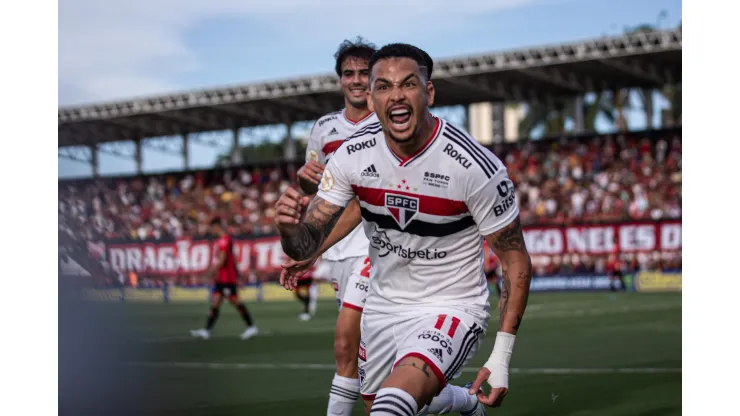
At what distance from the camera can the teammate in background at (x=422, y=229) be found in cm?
509

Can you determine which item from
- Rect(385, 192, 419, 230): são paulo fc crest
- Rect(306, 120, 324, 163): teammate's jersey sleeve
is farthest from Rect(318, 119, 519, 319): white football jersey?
Rect(306, 120, 324, 163): teammate's jersey sleeve

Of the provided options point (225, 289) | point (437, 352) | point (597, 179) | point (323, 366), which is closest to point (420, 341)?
point (437, 352)

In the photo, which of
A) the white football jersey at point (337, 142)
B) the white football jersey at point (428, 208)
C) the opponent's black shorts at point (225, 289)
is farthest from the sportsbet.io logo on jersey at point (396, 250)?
the opponent's black shorts at point (225, 289)

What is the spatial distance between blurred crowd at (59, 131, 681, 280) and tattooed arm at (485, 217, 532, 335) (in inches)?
812

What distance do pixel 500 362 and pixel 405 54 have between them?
1.64 metres

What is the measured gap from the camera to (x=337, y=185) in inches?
215

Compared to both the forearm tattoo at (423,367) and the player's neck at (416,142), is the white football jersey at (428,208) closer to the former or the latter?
the player's neck at (416,142)

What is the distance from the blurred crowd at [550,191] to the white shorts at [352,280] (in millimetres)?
18112

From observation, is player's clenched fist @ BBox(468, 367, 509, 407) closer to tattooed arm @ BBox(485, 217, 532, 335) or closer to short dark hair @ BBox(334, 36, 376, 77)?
tattooed arm @ BBox(485, 217, 532, 335)

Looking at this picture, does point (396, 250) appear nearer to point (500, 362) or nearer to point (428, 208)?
point (428, 208)

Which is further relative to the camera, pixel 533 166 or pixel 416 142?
pixel 533 166

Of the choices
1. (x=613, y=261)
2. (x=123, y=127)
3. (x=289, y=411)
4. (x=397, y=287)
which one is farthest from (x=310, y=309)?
(x=397, y=287)

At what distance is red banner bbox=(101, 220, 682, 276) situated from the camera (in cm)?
2762

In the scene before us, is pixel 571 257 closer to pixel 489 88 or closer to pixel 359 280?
pixel 489 88
